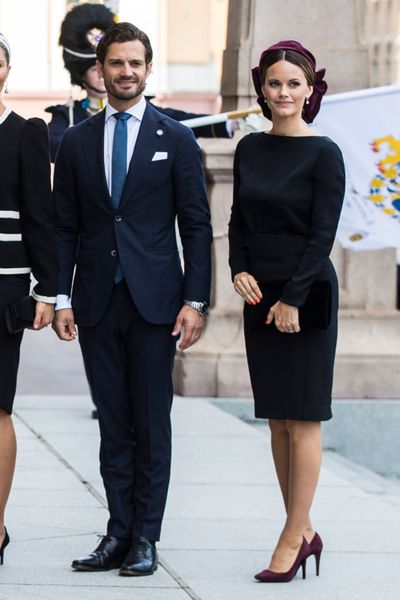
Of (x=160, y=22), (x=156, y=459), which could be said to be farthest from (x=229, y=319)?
(x=160, y=22)

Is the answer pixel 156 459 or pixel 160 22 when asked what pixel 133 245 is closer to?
pixel 156 459

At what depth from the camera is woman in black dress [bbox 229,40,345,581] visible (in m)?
5.75

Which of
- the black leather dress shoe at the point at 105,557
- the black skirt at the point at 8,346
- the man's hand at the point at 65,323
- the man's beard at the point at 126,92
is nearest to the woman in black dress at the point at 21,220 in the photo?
the black skirt at the point at 8,346

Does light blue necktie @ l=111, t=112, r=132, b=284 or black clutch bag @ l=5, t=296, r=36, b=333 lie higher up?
light blue necktie @ l=111, t=112, r=132, b=284

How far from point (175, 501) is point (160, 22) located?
1433 inches

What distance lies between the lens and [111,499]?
602 cm

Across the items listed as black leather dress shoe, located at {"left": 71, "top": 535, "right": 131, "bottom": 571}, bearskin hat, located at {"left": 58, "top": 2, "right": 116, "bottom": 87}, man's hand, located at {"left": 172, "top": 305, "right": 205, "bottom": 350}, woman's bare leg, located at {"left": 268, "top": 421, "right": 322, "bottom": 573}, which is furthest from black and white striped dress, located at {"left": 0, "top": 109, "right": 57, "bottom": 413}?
bearskin hat, located at {"left": 58, "top": 2, "right": 116, "bottom": 87}

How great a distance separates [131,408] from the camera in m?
6.08

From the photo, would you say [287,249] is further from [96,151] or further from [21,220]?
[21,220]

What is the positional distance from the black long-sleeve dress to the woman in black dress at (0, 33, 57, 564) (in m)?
0.67

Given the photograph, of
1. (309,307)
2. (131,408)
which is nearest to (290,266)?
(309,307)

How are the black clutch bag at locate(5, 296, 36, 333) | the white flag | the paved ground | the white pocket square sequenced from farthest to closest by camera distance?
the white flag, the white pocket square, the paved ground, the black clutch bag at locate(5, 296, 36, 333)

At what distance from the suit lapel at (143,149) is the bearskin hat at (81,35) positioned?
120 inches

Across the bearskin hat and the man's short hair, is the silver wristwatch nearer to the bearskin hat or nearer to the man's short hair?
the man's short hair
